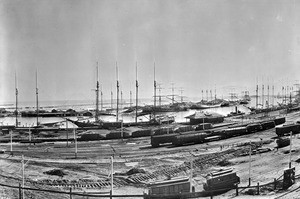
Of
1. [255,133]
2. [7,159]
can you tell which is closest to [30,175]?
[7,159]

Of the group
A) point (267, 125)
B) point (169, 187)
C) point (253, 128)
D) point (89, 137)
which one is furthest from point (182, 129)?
point (169, 187)

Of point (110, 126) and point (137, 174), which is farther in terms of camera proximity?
point (110, 126)

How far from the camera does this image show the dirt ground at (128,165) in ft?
85.8

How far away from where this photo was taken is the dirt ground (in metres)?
26.2

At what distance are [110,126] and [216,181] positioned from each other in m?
51.1

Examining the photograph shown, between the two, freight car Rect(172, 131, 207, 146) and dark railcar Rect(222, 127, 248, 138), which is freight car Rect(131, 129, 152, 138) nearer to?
freight car Rect(172, 131, 207, 146)

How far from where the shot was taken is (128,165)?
33.6m

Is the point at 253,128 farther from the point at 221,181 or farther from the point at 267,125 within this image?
the point at 221,181

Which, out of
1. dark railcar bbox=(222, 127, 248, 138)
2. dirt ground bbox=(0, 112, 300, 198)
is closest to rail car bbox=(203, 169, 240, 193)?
dirt ground bbox=(0, 112, 300, 198)

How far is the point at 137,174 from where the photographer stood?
29.8 metres

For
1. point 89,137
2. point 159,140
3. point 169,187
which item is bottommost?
point 89,137

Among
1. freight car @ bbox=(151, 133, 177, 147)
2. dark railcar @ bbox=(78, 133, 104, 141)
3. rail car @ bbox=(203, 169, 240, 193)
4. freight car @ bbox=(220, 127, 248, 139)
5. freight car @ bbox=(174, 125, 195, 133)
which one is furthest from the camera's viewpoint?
freight car @ bbox=(174, 125, 195, 133)

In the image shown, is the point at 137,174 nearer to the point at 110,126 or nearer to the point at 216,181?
the point at 216,181

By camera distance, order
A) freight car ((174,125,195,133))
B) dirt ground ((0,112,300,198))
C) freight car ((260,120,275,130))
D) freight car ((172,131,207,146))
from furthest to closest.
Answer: freight car ((260,120,275,130)) < freight car ((174,125,195,133)) < freight car ((172,131,207,146)) < dirt ground ((0,112,300,198))
